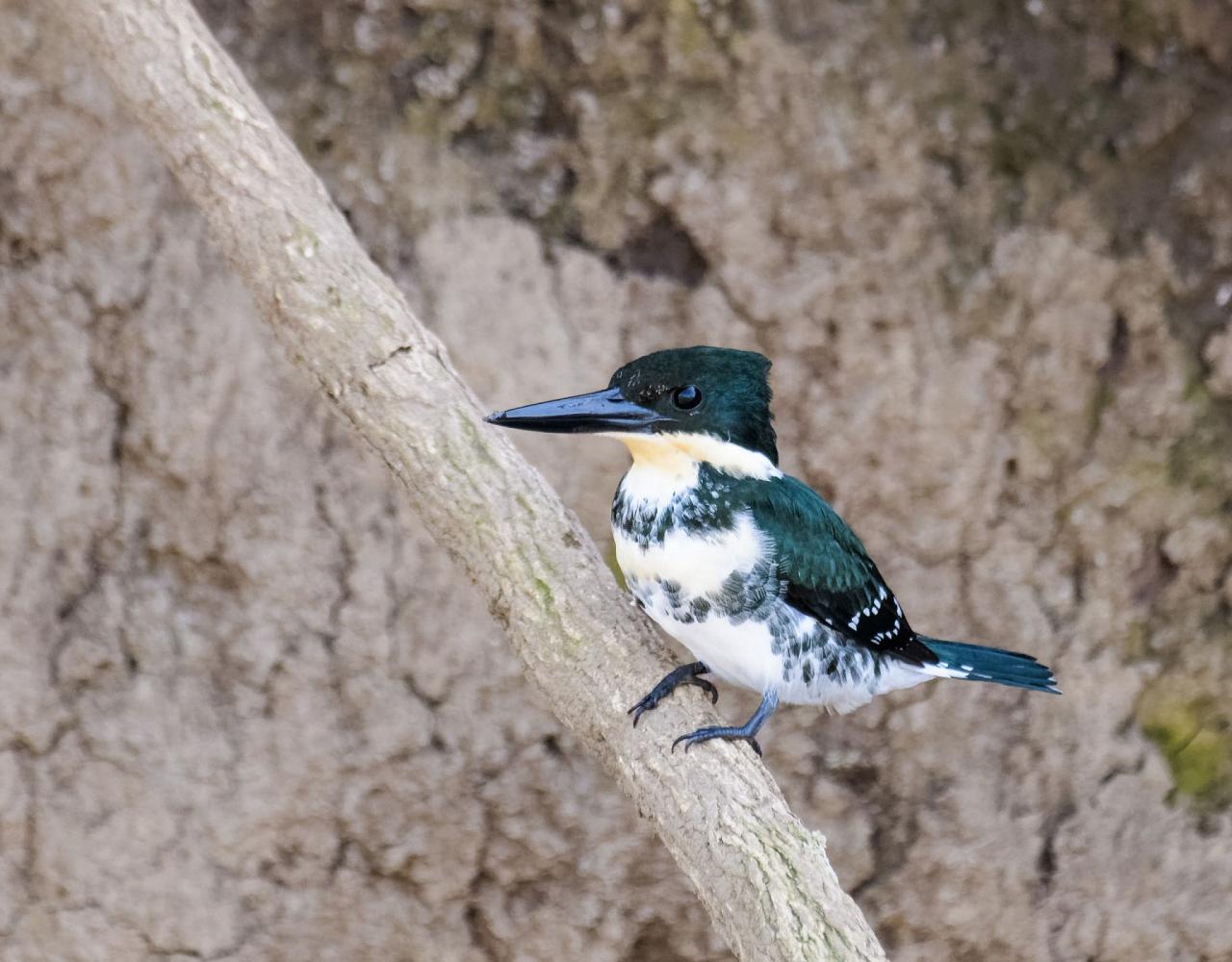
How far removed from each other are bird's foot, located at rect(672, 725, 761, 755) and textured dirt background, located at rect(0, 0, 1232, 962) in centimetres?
111

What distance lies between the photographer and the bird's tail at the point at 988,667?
222 centimetres

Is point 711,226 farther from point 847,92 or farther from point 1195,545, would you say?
point 1195,545

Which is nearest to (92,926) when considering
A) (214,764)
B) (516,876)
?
(214,764)

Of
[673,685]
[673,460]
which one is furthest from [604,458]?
[673,685]

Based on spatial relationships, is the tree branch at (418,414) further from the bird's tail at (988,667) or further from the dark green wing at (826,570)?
the bird's tail at (988,667)

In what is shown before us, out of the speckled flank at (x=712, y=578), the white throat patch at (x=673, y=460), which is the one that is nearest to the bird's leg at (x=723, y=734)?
the speckled flank at (x=712, y=578)

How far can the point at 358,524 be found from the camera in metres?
2.85

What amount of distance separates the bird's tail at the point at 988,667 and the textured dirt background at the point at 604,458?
72 cm

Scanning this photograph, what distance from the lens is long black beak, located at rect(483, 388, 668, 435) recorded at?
6.16 ft

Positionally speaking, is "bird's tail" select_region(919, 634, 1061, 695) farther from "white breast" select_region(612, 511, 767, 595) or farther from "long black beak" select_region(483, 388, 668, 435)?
"long black beak" select_region(483, 388, 668, 435)

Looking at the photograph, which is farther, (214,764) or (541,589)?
(214,764)

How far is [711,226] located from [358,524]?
3.20ft

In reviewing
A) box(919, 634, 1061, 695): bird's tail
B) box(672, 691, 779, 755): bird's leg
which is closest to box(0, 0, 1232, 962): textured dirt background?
box(919, 634, 1061, 695): bird's tail

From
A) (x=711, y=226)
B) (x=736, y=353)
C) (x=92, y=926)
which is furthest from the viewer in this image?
(x=711, y=226)
